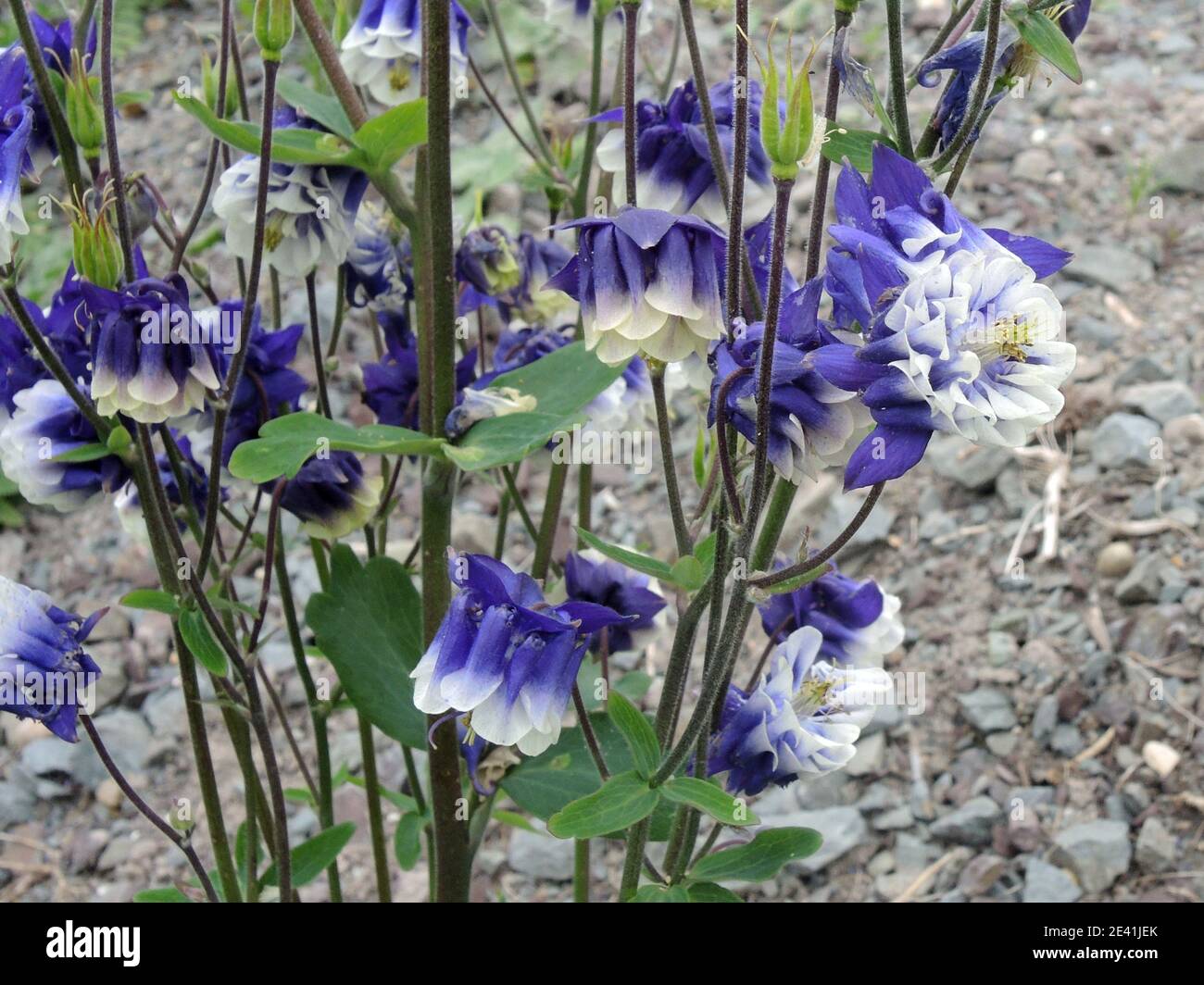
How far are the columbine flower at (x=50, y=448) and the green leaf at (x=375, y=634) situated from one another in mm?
271

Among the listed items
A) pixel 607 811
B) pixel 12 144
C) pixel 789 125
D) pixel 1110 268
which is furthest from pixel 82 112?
pixel 1110 268

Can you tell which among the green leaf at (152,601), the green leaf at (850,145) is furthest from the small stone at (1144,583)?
the green leaf at (152,601)

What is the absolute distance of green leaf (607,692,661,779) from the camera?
122 cm

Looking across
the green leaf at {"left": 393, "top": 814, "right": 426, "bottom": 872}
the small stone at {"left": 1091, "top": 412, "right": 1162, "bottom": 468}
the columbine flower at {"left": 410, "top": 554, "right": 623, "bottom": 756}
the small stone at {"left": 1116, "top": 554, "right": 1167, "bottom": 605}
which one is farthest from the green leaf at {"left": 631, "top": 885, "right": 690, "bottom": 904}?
the small stone at {"left": 1091, "top": 412, "right": 1162, "bottom": 468}

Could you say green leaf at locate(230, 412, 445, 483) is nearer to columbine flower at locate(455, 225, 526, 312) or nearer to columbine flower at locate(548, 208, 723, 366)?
columbine flower at locate(548, 208, 723, 366)

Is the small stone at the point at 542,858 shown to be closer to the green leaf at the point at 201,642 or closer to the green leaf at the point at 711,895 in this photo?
the green leaf at the point at 711,895

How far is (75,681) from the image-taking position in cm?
129

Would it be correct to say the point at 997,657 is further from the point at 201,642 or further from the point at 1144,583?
the point at 201,642

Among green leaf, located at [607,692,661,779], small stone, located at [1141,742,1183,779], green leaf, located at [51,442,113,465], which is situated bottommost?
small stone, located at [1141,742,1183,779]

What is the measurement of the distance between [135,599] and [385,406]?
1.28 ft

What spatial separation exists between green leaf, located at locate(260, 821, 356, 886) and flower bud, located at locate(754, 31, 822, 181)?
3.24 ft
